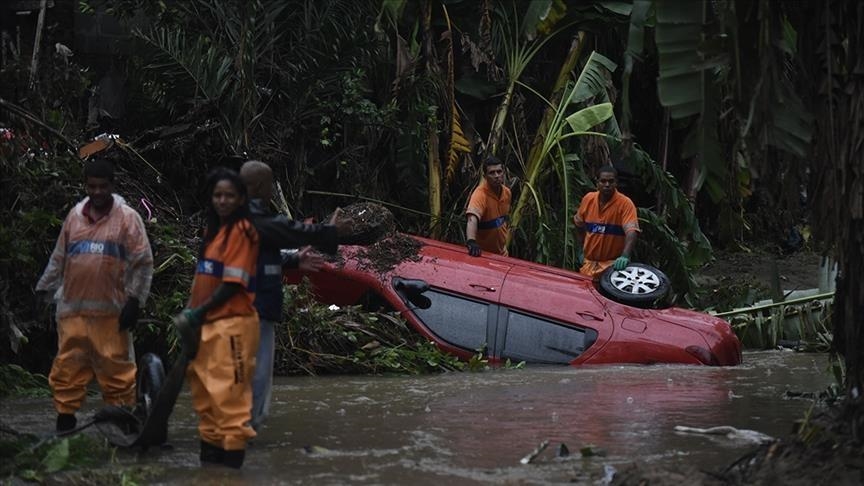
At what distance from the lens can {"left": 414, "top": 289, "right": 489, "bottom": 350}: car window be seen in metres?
11.2

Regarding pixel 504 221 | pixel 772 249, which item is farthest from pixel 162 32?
pixel 772 249

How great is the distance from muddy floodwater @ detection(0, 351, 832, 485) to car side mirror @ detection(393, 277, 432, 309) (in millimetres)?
667

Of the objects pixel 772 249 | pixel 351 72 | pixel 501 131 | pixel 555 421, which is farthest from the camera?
pixel 772 249

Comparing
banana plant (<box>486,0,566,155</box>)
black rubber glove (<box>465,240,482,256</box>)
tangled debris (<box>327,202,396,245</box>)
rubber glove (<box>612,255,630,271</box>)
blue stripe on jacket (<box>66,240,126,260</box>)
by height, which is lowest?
blue stripe on jacket (<box>66,240,126,260</box>)

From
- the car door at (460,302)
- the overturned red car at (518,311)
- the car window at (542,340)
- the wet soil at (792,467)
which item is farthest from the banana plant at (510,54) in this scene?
the wet soil at (792,467)

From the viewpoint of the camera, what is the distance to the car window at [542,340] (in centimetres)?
1110

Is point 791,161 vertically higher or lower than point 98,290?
higher

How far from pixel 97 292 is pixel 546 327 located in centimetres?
421

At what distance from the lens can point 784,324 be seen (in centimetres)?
1373

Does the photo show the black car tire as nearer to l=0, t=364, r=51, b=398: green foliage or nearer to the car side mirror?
l=0, t=364, r=51, b=398: green foliage

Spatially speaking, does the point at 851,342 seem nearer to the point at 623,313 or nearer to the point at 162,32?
the point at 623,313

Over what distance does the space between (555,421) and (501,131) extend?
7.88 m

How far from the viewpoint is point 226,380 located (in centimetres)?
697

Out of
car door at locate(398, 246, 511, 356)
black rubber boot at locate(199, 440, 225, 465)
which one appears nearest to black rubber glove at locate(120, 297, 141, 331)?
black rubber boot at locate(199, 440, 225, 465)
